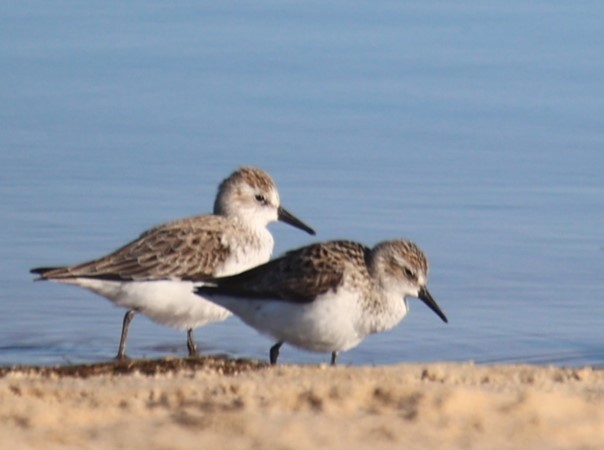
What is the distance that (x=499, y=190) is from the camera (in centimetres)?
1339

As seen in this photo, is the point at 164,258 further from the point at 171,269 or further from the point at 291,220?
the point at 291,220

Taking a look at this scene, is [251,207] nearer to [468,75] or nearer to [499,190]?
[499,190]

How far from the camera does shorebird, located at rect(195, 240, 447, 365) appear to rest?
934cm

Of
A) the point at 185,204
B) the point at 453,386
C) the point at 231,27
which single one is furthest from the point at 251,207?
the point at 231,27

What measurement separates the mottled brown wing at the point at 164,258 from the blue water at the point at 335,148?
56 centimetres

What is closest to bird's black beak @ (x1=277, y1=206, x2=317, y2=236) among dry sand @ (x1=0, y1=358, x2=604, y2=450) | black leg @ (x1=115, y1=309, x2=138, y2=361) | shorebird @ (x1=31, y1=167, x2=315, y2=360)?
shorebird @ (x1=31, y1=167, x2=315, y2=360)

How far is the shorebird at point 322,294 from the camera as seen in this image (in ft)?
30.7

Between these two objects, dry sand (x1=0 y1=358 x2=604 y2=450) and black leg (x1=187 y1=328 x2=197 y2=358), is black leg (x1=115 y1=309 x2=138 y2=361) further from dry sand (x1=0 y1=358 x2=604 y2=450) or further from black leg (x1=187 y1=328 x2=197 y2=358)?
dry sand (x1=0 y1=358 x2=604 y2=450)

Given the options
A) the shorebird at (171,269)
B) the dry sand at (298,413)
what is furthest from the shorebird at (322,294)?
the dry sand at (298,413)

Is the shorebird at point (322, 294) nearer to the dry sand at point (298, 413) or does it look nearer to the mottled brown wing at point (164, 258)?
the mottled brown wing at point (164, 258)

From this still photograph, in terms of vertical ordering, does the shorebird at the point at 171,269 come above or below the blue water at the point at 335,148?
below

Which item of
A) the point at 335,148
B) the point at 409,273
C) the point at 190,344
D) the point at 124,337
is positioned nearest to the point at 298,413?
the point at 409,273

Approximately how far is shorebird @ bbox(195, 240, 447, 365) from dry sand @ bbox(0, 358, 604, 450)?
1.92m

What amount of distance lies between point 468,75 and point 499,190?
2.61 m
